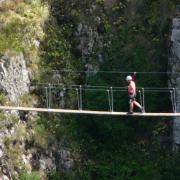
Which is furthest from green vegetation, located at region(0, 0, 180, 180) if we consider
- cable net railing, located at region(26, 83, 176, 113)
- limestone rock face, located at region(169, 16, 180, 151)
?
limestone rock face, located at region(169, 16, 180, 151)

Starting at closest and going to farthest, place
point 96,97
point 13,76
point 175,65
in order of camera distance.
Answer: point 13,76 < point 175,65 < point 96,97

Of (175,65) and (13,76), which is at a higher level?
(175,65)

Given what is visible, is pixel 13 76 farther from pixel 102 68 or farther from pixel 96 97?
pixel 102 68

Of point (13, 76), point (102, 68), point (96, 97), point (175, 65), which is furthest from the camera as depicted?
point (102, 68)

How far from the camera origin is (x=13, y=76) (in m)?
22.4

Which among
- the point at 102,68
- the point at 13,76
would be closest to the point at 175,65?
the point at 102,68

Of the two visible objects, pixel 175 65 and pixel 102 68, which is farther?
pixel 102 68

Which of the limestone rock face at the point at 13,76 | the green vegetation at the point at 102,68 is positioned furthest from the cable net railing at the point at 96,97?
the limestone rock face at the point at 13,76

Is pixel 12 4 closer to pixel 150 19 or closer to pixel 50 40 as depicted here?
pixel 50 40

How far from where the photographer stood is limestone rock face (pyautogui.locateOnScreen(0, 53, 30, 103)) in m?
22.2

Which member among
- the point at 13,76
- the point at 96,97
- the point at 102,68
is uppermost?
the point at 102,68

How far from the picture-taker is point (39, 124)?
22.8 m

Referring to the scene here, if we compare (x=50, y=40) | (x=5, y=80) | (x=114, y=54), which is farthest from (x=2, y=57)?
(x=114, y=54)

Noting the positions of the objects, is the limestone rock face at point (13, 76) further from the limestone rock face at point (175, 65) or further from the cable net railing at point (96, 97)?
the limestone rock face at point (175, 65)
